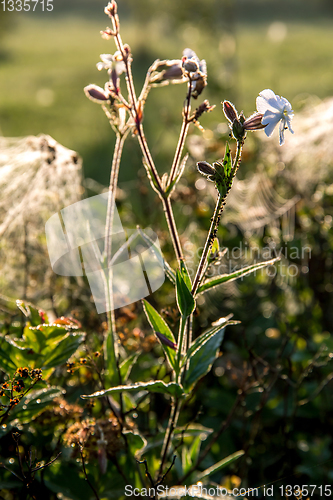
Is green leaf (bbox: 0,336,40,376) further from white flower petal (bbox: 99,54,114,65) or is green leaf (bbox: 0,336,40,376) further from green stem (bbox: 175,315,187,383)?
white flower petal (bbox: 99,54,114,65)

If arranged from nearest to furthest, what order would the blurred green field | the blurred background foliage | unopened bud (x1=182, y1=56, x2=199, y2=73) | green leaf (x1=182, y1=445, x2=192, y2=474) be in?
unopened bud (x1=182, y1=56, x2=199, y2=73) → green leaf (x1=182, y1=445, x2=192, y2=474) → the blurred background foliage → the blurred green field

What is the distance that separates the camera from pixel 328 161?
2062 millimetres

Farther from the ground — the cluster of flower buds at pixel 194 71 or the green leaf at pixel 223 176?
the cluster of flower buds at pixel 194 71

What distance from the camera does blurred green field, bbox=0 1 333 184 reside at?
6426 mm

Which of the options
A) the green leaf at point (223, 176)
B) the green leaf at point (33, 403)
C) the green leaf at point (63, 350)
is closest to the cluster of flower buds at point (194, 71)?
the green leaf at point (223, 176)

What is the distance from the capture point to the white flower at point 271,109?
2.48 feet

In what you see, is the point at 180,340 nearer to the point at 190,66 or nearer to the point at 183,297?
the point at 183,297

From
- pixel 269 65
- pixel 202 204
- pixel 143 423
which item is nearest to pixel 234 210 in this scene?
pixel 202 204

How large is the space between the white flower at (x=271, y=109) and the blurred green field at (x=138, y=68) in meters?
1.39

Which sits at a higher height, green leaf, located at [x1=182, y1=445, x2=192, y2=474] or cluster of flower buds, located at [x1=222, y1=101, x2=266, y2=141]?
cluster of flower buds, located at [x1=222, y1=101, x2=266, y2=141]

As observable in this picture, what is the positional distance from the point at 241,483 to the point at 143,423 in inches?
13.7

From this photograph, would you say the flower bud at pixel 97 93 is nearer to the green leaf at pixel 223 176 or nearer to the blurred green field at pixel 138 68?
the green leaf at pixel 223 176

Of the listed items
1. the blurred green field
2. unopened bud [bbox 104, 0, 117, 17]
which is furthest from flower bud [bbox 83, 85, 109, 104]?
the blurred green field

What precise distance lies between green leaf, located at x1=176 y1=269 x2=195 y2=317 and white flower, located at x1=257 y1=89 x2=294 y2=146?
11.8 inches
